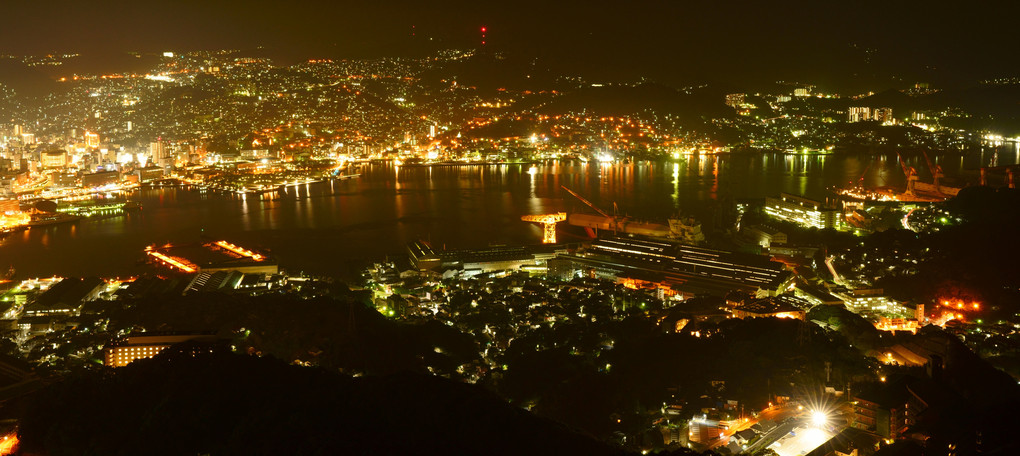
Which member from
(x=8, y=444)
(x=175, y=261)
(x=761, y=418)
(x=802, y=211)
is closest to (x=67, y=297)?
(x=175, y=261)

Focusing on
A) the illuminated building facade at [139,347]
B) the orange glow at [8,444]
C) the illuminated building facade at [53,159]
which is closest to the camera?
the orange glow at [8,444]

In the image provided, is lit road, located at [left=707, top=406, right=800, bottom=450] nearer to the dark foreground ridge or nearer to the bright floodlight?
the bright floodlight

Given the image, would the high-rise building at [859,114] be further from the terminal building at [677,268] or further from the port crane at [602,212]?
the terminal building at [677,268]

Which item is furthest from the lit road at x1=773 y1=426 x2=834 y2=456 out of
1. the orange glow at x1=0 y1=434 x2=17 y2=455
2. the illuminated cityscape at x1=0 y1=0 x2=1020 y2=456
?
the orange glow at x1=0 y1=434 x2=17 y2=455

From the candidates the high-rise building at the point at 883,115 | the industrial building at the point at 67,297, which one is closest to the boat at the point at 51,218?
the industrial building at the point at 67,297

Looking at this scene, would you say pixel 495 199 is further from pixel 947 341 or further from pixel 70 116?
pixel 70 116

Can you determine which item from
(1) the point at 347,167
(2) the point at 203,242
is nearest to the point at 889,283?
(2) the point at 203,242
